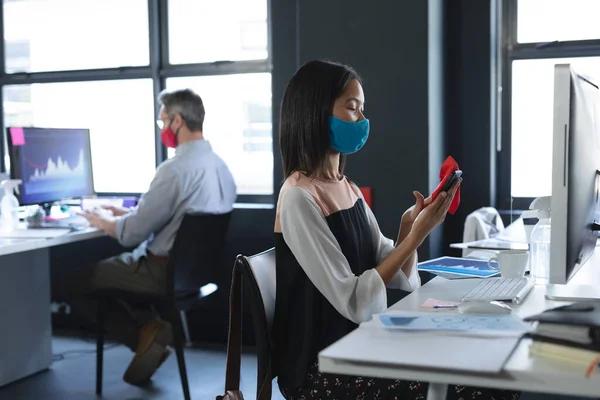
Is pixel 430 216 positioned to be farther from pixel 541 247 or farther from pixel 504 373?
pixel 504 373

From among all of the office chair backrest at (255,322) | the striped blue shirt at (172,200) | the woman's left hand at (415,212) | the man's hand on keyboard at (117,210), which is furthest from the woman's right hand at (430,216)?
the man's hand on keyboard at (117,210)

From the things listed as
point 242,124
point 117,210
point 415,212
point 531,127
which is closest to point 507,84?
point 531,127

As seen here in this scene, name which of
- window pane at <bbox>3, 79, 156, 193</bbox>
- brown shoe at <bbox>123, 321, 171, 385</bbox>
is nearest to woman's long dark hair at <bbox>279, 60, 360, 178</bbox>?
brown shoe at <bbox>123, 321, 171, 385</bbox>

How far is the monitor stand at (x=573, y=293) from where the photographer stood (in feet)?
5.01

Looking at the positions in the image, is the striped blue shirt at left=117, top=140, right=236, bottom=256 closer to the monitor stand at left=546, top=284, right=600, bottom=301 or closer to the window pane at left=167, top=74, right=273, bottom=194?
the window pane at left=167, top=74, right=273, bottom=194

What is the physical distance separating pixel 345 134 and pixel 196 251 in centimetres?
147

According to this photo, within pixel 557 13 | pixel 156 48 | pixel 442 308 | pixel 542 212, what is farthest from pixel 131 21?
pixel 442 308

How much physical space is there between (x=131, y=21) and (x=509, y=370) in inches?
145

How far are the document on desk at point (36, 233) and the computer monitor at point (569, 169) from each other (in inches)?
87.0

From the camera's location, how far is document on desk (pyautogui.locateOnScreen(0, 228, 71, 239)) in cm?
301

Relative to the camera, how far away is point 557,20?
3.63m

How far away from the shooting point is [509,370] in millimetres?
1032

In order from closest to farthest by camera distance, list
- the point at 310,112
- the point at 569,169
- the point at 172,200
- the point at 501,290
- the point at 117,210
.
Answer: the point at 569,169
the point at 501,290
the point at 310,112
the point at 172,200
the point at 117,210

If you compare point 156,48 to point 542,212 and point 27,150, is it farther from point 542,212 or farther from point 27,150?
point 542,212
